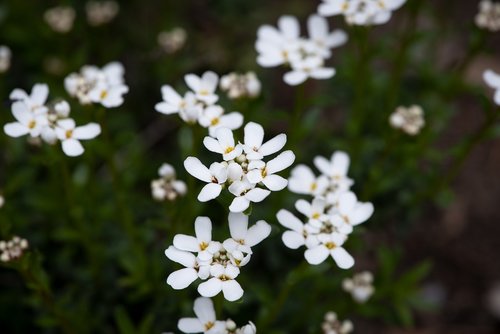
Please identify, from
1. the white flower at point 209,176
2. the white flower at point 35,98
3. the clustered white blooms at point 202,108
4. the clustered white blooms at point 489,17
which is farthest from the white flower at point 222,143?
the clustered white blooms at point 489,17

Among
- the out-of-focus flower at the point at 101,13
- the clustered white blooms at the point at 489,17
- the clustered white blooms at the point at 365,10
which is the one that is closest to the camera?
the clustered white blooms at the point at 365,10

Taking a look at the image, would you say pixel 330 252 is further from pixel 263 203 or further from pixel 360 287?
pixel 263 203

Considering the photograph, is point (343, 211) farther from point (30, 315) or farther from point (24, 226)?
point (30, 315)

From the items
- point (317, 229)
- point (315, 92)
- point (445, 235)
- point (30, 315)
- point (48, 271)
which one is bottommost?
point (317, 229)

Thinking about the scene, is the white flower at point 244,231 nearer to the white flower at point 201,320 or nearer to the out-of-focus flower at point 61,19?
the white flower at point 201,320

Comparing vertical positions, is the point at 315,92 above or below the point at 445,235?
above

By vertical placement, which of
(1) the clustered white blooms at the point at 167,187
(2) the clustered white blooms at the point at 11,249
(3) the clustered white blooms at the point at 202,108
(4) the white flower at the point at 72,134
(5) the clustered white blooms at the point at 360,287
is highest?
(3) the clustered white blooms at the point at 202,108

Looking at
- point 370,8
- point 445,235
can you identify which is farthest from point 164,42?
point 445,235
